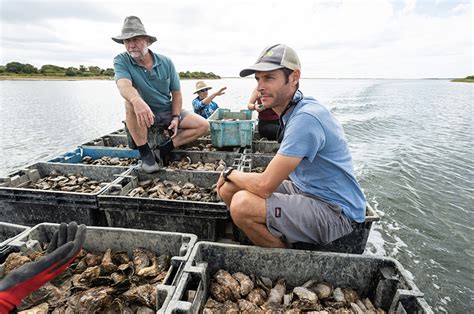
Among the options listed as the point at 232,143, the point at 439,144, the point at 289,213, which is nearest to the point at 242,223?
the point at 289,213

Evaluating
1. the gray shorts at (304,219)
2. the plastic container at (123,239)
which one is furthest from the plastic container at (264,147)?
the plastic container at (123,239)

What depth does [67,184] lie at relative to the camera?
3.74 metres

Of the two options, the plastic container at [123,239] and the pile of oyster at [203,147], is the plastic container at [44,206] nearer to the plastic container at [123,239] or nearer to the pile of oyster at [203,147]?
the plastic container at [123,239]

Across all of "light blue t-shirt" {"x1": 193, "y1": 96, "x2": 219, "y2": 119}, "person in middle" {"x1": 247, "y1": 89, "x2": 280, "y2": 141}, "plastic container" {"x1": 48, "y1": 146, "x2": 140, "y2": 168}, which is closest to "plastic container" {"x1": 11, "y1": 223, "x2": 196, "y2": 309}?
"plastic container" {"x1": 48, "y1": 146, "x2": 140, "y2": 168}

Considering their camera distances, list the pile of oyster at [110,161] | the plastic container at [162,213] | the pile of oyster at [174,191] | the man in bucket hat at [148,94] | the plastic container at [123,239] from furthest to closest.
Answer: the pile of oyster at [110,161] < the man in bucket hat at [148,94] < the pile of oyster at [174,191] < the plastic container at [162,213] < the plastic container at [123,239]

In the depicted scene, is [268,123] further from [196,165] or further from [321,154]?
[321,154]

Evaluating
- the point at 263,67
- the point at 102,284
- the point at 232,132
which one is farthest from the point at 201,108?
the point at 102,284

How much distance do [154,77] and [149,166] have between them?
1433 mm

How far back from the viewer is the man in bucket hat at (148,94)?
146 inches

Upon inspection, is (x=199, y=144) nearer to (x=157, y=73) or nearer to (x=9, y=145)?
(x=157, y=73)

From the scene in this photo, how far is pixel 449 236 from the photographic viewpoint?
4.46 meters

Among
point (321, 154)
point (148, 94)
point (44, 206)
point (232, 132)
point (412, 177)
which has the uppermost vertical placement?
point (148, 94)

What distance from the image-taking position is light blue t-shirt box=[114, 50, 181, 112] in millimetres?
3951

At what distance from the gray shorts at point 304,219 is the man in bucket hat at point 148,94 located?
2071mm
